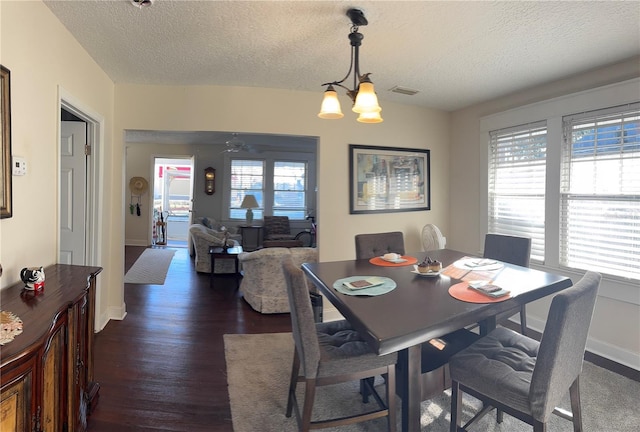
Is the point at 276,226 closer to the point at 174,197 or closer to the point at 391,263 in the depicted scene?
the point at 174,197

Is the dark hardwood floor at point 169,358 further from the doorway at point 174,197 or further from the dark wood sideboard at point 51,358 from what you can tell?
the doorway at point 174,197

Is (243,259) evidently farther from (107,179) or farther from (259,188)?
(259,188)

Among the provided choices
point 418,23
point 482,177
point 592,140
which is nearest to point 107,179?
point 418,23

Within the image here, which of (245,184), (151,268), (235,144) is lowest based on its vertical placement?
(151,268)

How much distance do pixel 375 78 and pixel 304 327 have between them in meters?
2.45

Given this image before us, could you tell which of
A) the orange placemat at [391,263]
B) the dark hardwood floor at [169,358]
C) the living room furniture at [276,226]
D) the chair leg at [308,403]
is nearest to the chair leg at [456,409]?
the chair leg at [308,403]

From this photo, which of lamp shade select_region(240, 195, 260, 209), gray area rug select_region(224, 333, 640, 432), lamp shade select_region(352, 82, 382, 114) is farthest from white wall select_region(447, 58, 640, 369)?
lamp shade select_region(240, 195, 260, 209)

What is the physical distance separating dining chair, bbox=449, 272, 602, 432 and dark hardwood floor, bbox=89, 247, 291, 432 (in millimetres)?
1374

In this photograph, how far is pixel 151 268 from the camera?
5.70 metres

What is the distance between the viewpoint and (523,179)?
133 inches

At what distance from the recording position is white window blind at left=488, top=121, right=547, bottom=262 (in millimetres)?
3242

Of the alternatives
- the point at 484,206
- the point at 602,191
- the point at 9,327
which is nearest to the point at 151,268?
the point at 9,327

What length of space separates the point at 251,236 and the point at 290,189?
1.52 metres

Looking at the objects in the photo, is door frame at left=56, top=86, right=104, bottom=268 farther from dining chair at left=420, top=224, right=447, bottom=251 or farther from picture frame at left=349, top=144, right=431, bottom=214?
dining chair at left=420, top=224, right=447, bottom=251
